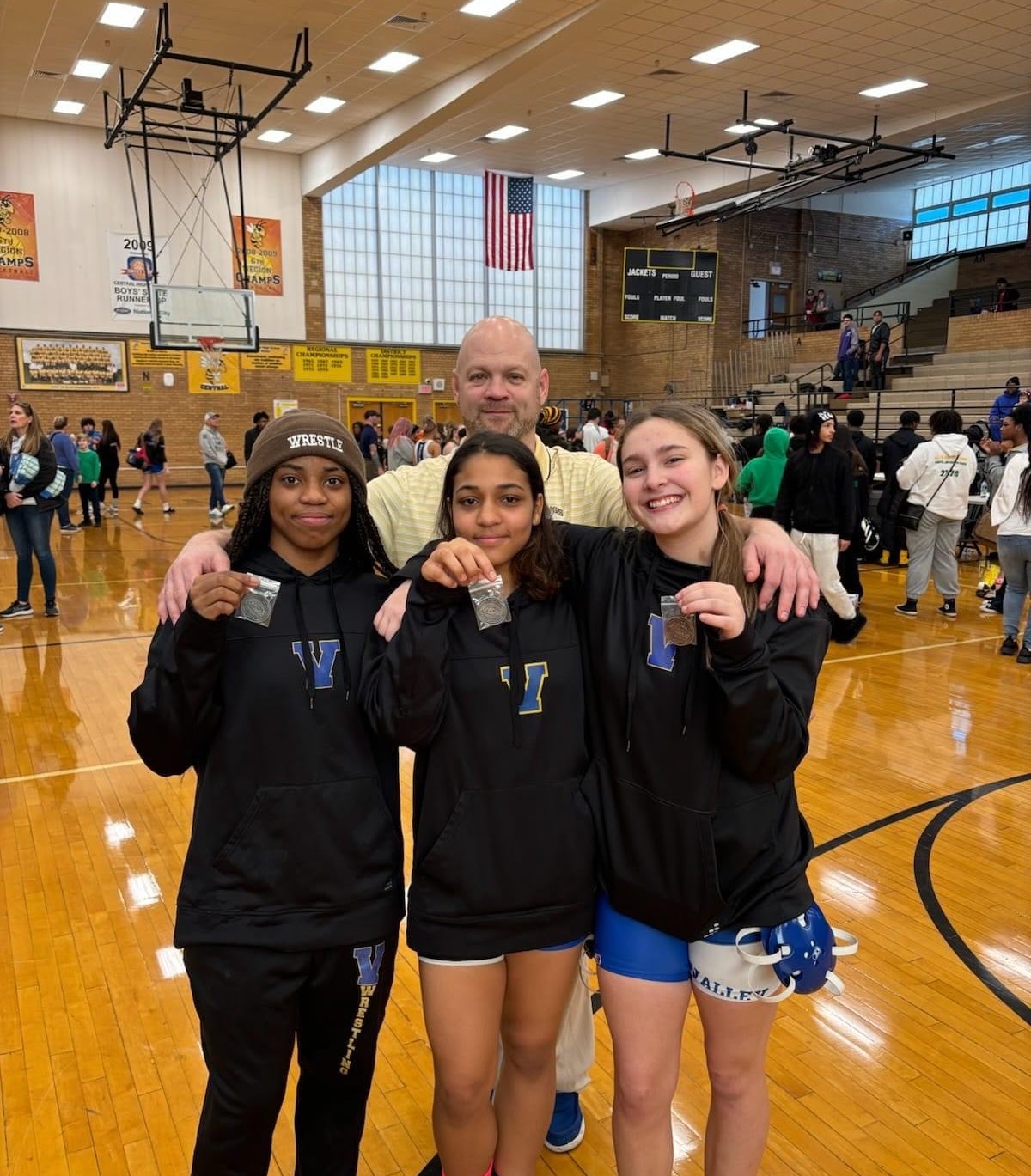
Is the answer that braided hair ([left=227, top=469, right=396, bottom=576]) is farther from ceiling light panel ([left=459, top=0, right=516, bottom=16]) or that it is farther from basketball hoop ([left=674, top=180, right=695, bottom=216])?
basketball hoop ([left=674, top=180, right=695, bottom=216])

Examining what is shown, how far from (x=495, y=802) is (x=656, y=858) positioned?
308mm

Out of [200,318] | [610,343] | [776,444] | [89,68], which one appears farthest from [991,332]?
[89,68]

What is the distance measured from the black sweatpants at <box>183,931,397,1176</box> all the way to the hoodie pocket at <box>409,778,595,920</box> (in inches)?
8.0

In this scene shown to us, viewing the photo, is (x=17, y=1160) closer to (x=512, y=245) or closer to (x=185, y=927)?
(x=185, y=927)

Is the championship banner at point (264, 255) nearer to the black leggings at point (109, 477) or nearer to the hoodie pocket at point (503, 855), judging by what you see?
the black leggings at point (109, 477)

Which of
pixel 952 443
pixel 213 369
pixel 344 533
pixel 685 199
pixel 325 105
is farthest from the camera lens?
pixel 213 369

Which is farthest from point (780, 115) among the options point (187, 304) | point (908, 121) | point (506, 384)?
point (506, 384)

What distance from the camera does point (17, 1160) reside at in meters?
2.27

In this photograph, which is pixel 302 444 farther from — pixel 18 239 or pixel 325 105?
pixel 18 239

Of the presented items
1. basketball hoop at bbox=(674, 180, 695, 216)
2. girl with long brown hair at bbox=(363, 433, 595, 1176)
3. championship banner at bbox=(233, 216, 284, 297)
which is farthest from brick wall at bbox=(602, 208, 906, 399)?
girl with long brown hair at bbox=(363, 433, 595, 1176)

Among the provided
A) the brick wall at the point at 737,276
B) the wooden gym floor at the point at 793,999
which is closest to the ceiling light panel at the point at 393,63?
the brick wall at the point at 737,276

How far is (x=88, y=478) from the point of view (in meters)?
14.4

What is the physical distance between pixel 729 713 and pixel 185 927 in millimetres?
1043

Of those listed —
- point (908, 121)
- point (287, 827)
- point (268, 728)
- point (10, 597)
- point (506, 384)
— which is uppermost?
point (908, 121)
